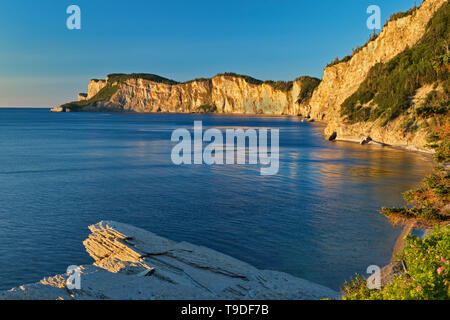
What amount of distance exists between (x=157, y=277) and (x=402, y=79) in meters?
91.5

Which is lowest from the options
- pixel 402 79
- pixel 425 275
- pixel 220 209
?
pixel 220 209

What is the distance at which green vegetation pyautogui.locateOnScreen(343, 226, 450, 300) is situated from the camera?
955 centimetres

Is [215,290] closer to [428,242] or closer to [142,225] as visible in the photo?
[428,242]

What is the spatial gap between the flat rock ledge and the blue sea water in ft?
11.0

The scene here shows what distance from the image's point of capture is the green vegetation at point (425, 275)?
9.55 m

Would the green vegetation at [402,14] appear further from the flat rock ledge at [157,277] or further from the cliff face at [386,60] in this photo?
the flat rock ledge at [157,277]

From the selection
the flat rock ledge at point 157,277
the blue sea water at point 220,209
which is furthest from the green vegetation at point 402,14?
the flat rock ledge at point 157,277

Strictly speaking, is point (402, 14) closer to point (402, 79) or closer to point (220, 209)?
point (402, 79)

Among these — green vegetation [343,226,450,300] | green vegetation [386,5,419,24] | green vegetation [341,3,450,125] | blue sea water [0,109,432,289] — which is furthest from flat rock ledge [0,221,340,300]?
green vegetation [386,5,419,24]

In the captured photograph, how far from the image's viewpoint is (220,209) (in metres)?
32.0

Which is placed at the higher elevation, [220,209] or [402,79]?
[402,79]

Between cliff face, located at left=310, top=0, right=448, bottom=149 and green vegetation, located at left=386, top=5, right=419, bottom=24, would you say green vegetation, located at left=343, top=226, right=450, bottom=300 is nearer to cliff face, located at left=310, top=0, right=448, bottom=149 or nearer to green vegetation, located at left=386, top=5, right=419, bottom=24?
cliff face, located at left=310, top=0, right=448, bottom=149

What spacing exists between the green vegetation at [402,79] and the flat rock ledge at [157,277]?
74028mm

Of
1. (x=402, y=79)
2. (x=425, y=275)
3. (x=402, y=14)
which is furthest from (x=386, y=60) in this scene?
(x=425, y=275)
